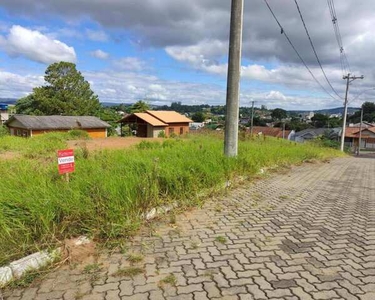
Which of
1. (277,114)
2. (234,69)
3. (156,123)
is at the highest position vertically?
(234,69)

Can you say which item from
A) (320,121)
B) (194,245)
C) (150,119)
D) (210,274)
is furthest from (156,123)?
(320,121)

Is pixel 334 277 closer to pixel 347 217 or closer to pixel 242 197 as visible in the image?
pixel 347 217

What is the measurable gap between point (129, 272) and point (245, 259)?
1267mm

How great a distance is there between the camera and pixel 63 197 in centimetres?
360

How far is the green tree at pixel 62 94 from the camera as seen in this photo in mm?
47375

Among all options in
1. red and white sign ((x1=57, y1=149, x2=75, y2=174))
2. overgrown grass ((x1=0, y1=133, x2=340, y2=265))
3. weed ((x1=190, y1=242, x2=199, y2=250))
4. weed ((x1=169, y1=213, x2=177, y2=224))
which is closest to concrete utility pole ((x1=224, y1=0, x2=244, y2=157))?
overgrown grass ((x1=0, y1=133, x2=340, y2=265))

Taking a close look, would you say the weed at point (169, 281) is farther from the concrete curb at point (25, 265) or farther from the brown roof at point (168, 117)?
the brown roof at point (168, 117)

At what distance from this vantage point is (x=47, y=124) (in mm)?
34688

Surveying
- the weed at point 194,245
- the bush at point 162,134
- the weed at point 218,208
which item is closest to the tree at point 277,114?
the bush at point 162,134

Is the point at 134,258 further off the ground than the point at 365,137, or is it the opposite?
the point at 134,258

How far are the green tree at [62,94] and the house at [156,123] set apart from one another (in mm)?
14133

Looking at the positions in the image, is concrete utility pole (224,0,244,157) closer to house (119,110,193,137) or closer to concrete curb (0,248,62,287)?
concrete curb (0,248,62,287)

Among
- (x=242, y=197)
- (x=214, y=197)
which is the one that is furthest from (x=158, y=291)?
(x=242, y=197)

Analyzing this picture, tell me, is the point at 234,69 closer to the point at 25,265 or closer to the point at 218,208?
the point at 218,208
